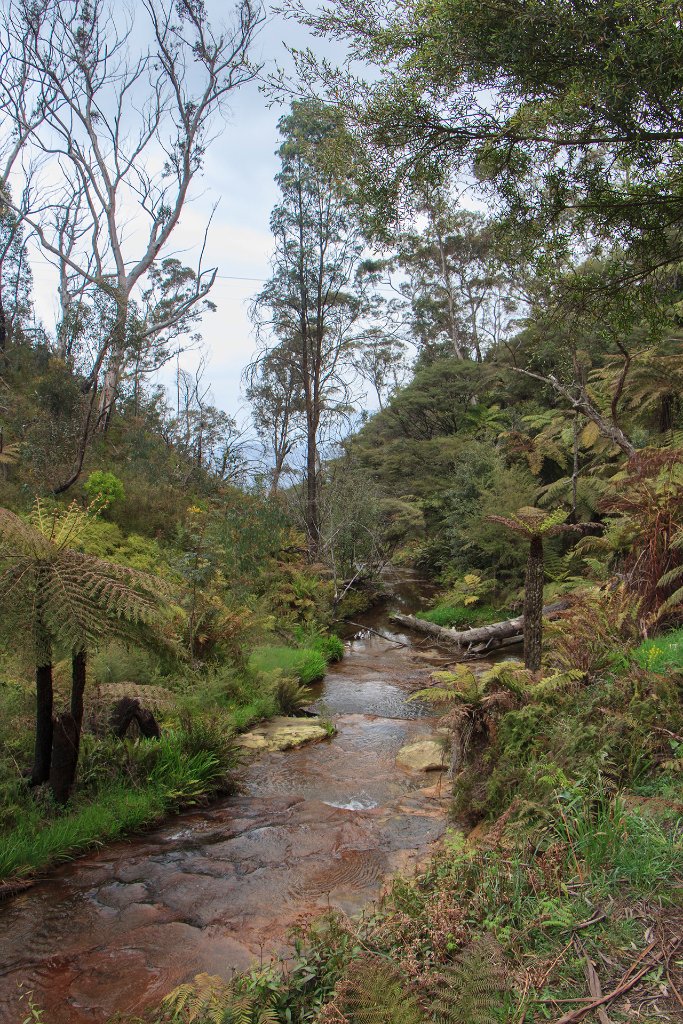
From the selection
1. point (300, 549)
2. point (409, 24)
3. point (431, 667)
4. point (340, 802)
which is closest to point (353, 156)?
point (409, 24)

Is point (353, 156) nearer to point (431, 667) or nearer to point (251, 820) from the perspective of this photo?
point (251, 820)

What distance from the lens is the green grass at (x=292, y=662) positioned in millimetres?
9164

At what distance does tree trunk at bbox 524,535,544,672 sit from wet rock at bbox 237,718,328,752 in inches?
109

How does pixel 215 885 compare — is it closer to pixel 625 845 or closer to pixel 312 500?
pixel 625 845

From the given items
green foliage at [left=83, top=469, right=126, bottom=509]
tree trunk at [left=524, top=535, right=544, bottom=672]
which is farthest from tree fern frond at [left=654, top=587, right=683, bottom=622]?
green foliage at [left=83, top=469, right=126, bottom=509]

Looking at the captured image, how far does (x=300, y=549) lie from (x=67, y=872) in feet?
40.2

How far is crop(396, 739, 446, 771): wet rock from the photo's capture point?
611cm

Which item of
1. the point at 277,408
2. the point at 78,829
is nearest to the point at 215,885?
the point at 78,829

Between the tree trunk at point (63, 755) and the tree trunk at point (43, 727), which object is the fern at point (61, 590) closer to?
the tree trunk at point (43, 727)

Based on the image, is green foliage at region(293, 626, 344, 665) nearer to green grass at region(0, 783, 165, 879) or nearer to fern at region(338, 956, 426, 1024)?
green grass at region(0, 783, 165, 879)

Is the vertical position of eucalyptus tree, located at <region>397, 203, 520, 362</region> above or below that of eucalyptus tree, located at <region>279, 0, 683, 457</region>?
above

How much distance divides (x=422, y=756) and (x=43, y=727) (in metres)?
3.68

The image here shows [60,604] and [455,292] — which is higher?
[455,292]

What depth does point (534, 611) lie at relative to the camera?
5.82 meters
